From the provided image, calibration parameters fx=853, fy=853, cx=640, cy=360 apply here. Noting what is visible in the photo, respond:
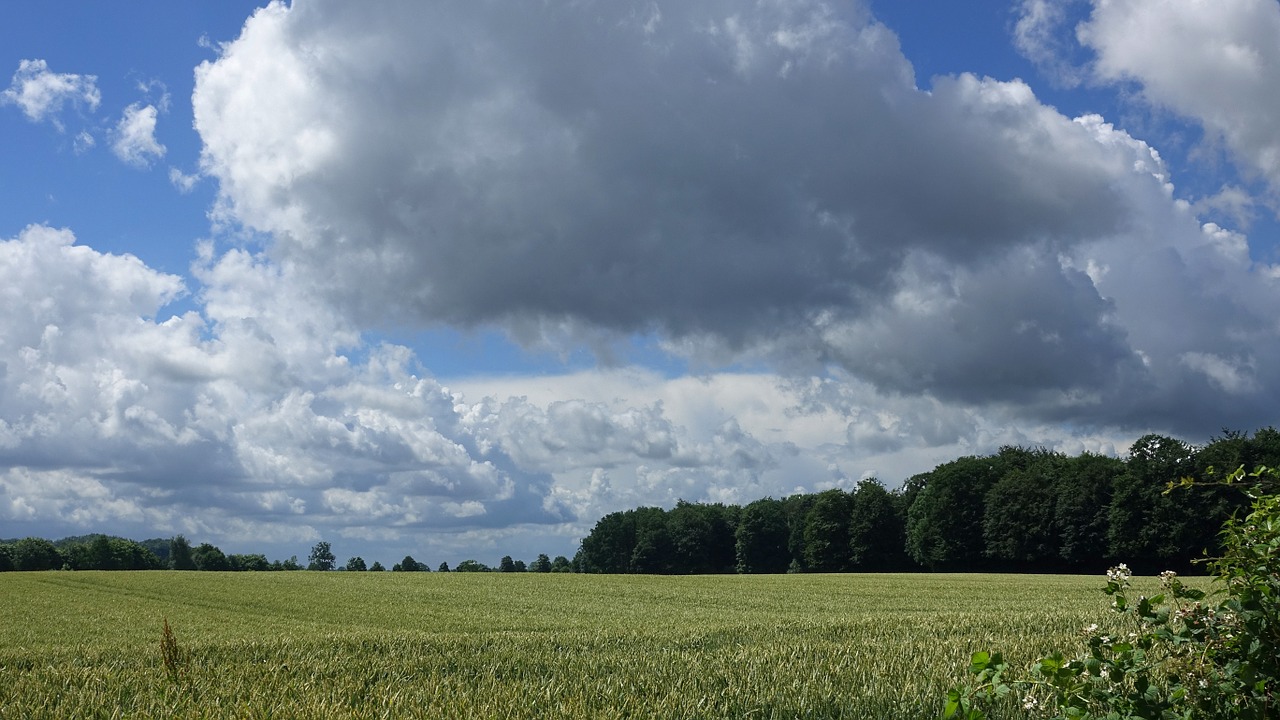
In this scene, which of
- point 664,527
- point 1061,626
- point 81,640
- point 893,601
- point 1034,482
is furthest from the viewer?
point 664,527

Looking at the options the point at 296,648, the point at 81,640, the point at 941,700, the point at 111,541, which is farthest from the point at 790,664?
the point at 111,541

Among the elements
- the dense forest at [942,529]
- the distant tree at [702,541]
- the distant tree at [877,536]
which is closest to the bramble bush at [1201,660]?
the dense forest at [942,529]

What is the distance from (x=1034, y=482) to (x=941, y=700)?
278 feet

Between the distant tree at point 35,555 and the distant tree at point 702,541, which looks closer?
the distant tree at point 35,555

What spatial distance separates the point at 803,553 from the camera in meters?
105

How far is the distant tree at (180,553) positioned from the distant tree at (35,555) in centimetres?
1925

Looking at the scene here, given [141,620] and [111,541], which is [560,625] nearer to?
[141,620]

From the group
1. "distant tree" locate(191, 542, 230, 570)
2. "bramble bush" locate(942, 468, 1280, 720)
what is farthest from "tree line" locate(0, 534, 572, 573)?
"bramble bush" locate(942, 468, 1280, 720)

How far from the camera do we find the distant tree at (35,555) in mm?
102750

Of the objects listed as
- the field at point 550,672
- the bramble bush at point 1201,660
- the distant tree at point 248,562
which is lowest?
the distant tree at point 248,562

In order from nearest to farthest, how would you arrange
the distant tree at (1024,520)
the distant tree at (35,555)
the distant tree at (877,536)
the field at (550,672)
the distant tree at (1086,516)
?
the field at (550,672) → the distant tree at (1086,516) → the distant tree at (1024,520) → the distant tree at (877,536) → the distant tree at (35,555)

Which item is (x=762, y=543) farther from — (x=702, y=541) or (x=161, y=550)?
(x=161, y=550)

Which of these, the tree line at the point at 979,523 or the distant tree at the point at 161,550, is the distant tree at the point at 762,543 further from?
the distant tree at the point at 161,550

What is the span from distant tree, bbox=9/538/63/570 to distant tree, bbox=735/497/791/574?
85.6 m
